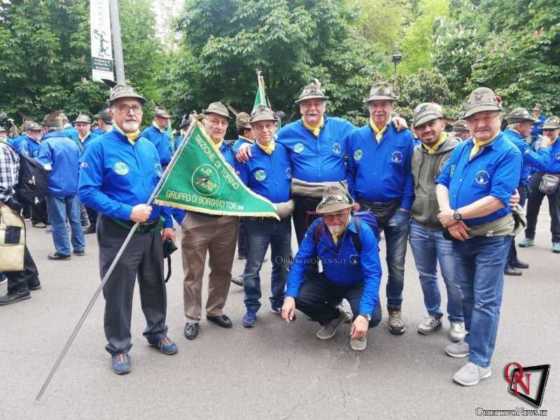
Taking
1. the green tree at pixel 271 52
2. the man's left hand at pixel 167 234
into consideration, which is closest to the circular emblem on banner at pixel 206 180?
the man's left hand at pixel 167 234

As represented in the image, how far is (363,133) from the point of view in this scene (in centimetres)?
417

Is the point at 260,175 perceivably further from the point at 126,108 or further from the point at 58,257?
the point at 58,257

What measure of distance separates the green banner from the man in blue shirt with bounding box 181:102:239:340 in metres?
0.26

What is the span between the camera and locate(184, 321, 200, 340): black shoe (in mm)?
4219

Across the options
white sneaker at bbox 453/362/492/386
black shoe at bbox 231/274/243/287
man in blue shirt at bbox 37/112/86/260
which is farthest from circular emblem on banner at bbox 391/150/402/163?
man in blue shirt at bbox 37/112/86/260

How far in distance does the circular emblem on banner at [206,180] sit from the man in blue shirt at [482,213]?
1825 mm

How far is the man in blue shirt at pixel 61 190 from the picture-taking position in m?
6.83

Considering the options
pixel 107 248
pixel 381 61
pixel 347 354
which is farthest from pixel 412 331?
pixel 381 61

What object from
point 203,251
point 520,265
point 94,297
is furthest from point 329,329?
point 520,265

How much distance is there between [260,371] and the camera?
3621mm

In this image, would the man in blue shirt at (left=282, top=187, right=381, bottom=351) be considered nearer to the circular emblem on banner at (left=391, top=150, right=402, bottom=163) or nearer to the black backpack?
the circular emblem on banner at (left=391, top=150, right=402, bottom=163)

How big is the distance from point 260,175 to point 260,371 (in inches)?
67.1

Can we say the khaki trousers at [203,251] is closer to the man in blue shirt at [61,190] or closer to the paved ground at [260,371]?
the paved ground at [260,371]

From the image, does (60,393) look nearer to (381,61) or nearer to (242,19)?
(242,19)
